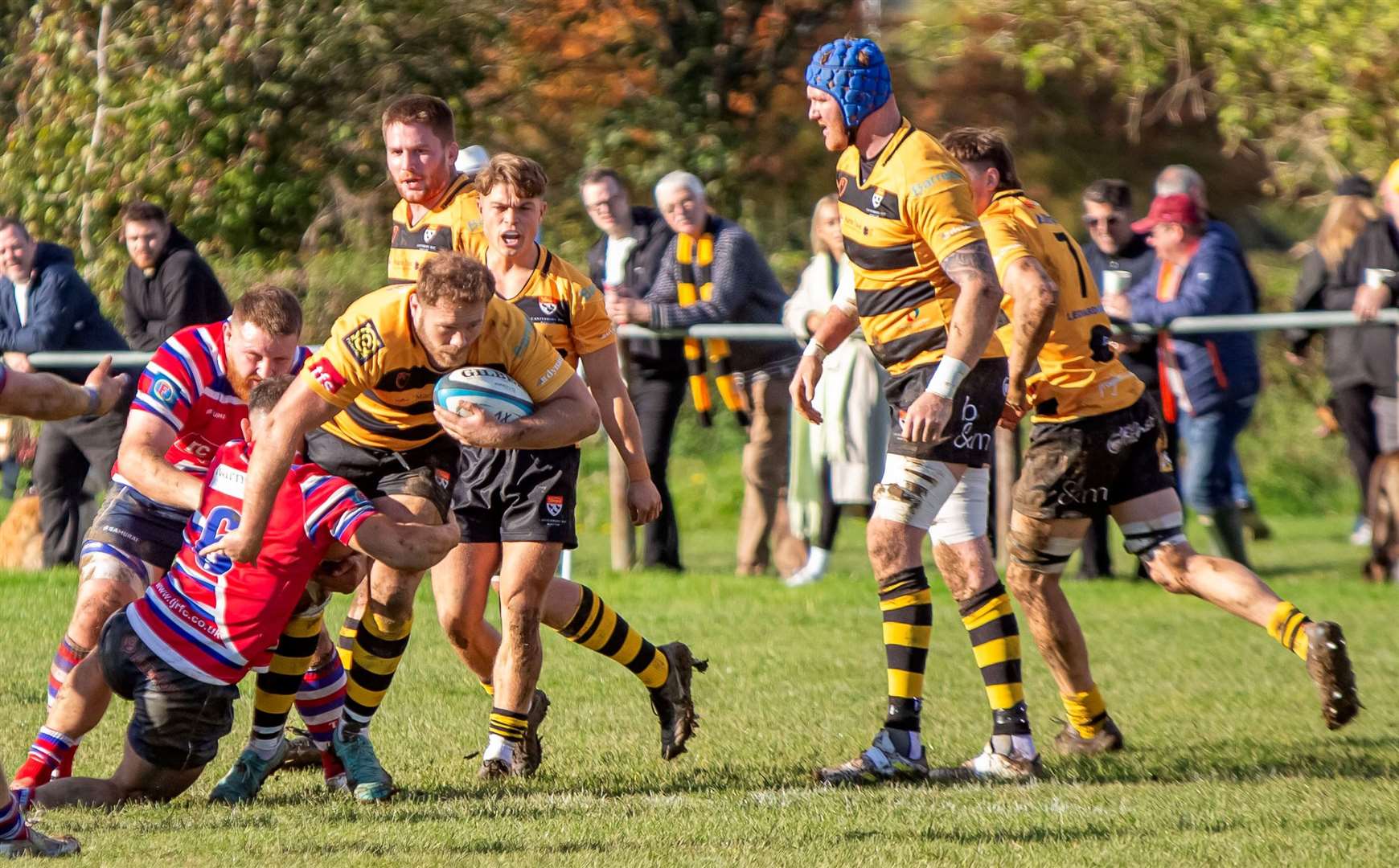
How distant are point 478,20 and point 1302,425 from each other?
8.51m

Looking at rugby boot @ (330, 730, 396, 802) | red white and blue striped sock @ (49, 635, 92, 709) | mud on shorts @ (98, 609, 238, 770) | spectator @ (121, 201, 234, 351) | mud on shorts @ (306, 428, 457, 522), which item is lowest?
spectator @ (121, 201, 234, 351)

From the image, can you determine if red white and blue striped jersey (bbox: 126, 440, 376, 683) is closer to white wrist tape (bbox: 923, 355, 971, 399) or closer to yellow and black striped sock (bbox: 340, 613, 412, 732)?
yellow and black striped sock (bbox: 340, 613, 412, 732)

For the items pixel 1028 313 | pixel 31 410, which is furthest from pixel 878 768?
pixel 31 410

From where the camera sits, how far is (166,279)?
34.2 ft

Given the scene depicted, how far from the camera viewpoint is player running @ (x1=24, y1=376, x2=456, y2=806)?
543 cm

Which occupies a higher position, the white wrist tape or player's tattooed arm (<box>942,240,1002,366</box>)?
player's tattooed arm (<box>942,240,1002,366</box>)

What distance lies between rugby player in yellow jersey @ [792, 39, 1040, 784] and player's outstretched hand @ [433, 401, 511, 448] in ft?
4.24

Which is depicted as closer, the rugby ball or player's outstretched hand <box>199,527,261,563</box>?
player's outstretched hand <box>199,527,261,563</box>

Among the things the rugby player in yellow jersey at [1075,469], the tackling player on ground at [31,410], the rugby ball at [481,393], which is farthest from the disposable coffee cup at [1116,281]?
the tackling player on ground at [31,410]

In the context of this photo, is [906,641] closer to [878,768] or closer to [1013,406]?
[878,768]

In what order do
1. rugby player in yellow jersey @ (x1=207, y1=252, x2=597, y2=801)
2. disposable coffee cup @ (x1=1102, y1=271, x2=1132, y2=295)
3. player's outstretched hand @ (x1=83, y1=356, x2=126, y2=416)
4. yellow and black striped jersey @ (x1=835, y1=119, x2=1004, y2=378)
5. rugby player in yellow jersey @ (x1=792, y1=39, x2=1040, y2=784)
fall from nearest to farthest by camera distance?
player's outstretched hand @ (x1=83, y1=356, x2=126, y2=416) < rugby player in yellow jersey @ (x1=207, y1=252, x2=597, y2=801) < yellow and black striped jersey @ (x1=835, y1=119, x2=1004, y2=378) < rugby player in yellow jersey @ (x1=792, y1=39, x2=1040, y2=784) < disposable coffee cup @ (x1=1102, y1=271, x2=1132, y2=295)

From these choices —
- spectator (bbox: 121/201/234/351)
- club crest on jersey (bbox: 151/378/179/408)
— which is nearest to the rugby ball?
club crest on jersey (bbox: 151/378/179/408)

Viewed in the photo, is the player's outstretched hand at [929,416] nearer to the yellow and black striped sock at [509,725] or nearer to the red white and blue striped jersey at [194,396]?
the yellow and black striped sock at [509,725]

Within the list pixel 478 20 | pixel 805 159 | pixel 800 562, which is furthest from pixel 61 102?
pixel 805 159
